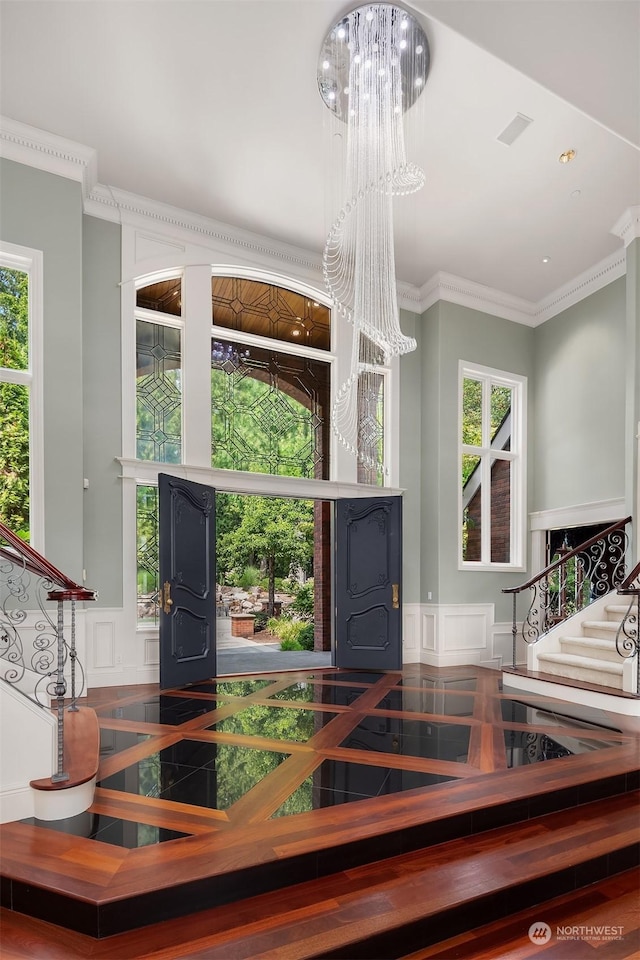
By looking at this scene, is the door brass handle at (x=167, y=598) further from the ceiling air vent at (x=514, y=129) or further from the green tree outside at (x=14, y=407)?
the ceiling air vent at (x=514, y=129)

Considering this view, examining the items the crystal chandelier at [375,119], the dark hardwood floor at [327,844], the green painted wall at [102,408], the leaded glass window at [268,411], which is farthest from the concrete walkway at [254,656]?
the crystal chandelier at [375,119]

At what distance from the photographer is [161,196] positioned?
6.39 m

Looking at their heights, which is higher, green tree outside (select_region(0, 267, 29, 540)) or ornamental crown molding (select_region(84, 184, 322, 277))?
ornamental crown molding (select_region(84, 184, 322, 277))

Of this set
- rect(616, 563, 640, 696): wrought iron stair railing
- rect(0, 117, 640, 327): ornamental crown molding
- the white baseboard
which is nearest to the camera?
the white baseboard

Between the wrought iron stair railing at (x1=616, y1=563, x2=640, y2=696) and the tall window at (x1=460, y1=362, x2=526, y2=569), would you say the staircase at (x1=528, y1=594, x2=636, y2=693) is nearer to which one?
the wrought iron stair railing at (x1=616, y1=563, x2=640, y2=696)

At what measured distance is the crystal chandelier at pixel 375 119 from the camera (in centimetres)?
431

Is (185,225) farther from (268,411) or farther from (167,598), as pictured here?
(167,598)

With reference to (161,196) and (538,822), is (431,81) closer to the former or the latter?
(161,196)

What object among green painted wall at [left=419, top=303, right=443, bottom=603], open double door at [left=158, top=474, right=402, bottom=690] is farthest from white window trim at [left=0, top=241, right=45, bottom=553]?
green painted wall at [left=419, top=303, right=443, bottom=603]

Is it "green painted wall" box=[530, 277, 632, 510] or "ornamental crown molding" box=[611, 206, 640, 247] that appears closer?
"ornamental crown molding" box=[611, 206, 640, 247]

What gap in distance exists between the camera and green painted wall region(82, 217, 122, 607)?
5.91 m

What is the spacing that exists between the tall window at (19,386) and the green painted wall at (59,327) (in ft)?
0.36

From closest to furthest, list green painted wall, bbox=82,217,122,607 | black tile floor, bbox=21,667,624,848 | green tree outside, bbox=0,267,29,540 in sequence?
black tile floor, bbox=21,667,624,848, green tree outside, bbox=0,267,29,540, green painted wall, bbox=82,217,122,607

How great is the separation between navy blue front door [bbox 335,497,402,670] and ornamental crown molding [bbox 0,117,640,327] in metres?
3.12
